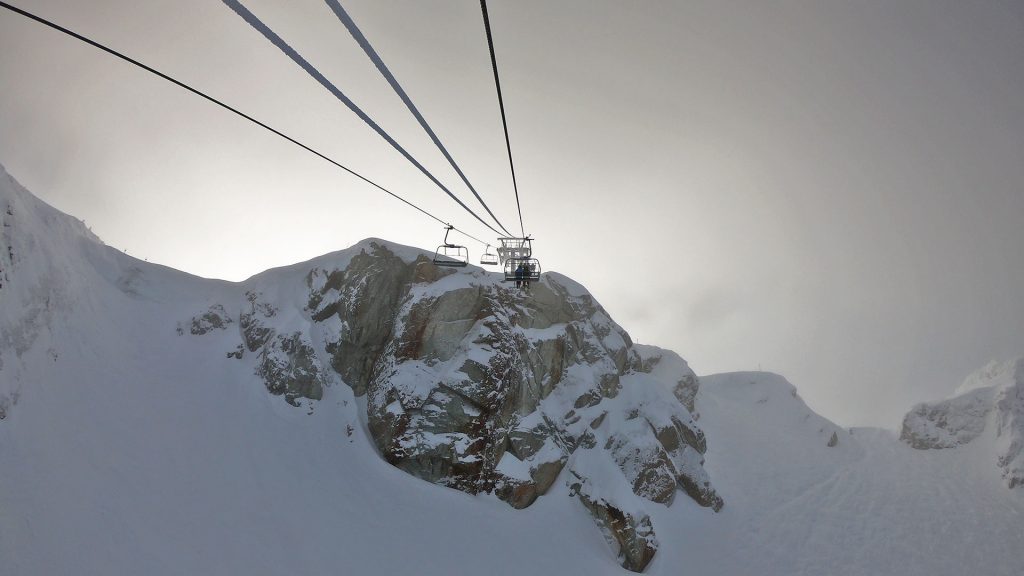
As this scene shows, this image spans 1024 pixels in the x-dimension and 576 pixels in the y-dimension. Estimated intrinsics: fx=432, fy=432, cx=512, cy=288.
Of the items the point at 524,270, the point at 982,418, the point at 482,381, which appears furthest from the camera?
the point at 982,418

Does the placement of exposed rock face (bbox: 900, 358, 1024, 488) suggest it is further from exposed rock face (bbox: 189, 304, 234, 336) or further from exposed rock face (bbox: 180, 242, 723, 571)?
exposed rock face (bbox: 189, 304, 234, 336)

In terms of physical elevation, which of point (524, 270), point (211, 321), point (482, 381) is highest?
point (524, 270)

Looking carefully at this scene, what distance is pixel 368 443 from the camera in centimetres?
2631

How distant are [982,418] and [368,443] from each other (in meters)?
71.1

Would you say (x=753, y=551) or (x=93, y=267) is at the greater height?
(x=93, y=267)

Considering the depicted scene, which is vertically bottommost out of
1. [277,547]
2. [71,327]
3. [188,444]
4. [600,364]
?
[277,547]

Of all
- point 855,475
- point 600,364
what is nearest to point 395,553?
point 600,364

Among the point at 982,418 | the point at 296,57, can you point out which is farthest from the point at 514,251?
the point at 982,418

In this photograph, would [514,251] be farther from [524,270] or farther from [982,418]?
[982,418]

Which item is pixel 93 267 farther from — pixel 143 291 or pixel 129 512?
pixel 129 512

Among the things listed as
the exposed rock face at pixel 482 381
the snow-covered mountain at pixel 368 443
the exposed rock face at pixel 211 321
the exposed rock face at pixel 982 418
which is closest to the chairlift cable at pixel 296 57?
the snow-covered mountain at pixel 368 443

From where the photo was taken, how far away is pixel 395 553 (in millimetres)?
20547

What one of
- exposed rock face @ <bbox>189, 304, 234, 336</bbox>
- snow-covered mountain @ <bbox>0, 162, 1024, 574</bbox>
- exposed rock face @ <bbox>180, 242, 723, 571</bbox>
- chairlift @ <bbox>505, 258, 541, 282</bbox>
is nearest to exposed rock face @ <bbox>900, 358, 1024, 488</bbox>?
snow-covered mountain @ <bbox>0, 162, 1024, 574</bbox>

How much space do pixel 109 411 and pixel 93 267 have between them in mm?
13910
